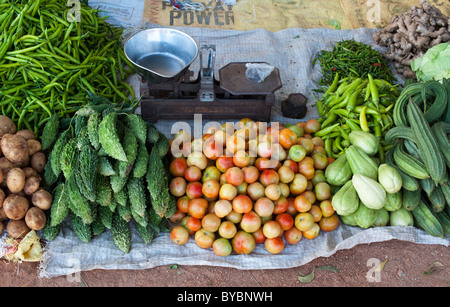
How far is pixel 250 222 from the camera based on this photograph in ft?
8.17

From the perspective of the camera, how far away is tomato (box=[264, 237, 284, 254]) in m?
2.53

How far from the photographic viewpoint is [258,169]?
2.69 metres

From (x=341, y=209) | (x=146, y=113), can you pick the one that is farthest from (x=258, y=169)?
(x=146, y=113)

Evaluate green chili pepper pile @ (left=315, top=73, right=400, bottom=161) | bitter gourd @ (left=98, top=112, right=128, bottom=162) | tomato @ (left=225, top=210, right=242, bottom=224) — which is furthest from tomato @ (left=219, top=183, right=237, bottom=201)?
green chili pepper pile @ (left=315, top=73, right=400, bottom=161)

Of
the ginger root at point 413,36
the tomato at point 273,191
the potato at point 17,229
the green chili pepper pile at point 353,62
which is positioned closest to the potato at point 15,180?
the potato at point 17,229

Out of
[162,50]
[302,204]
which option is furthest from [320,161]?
[162,50]

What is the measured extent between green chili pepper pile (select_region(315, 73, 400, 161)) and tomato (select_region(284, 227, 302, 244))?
76 cm

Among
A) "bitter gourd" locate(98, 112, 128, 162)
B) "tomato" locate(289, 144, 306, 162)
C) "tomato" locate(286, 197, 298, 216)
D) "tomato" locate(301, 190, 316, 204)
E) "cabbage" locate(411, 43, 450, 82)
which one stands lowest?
"tomato" locate(286, 197, 298, 216)

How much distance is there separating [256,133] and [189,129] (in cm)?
80

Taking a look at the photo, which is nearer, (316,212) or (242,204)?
(242,204)

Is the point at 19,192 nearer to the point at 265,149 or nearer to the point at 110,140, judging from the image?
the point at 110,140

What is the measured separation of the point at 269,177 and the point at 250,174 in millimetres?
133

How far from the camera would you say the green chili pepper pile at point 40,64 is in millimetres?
2980

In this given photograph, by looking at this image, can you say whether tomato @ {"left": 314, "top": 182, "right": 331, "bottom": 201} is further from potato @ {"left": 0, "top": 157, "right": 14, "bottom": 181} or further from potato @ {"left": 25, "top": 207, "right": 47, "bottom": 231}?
potato @ {"left": 0, "top": 157, "right": 14, "bottom": 181}
